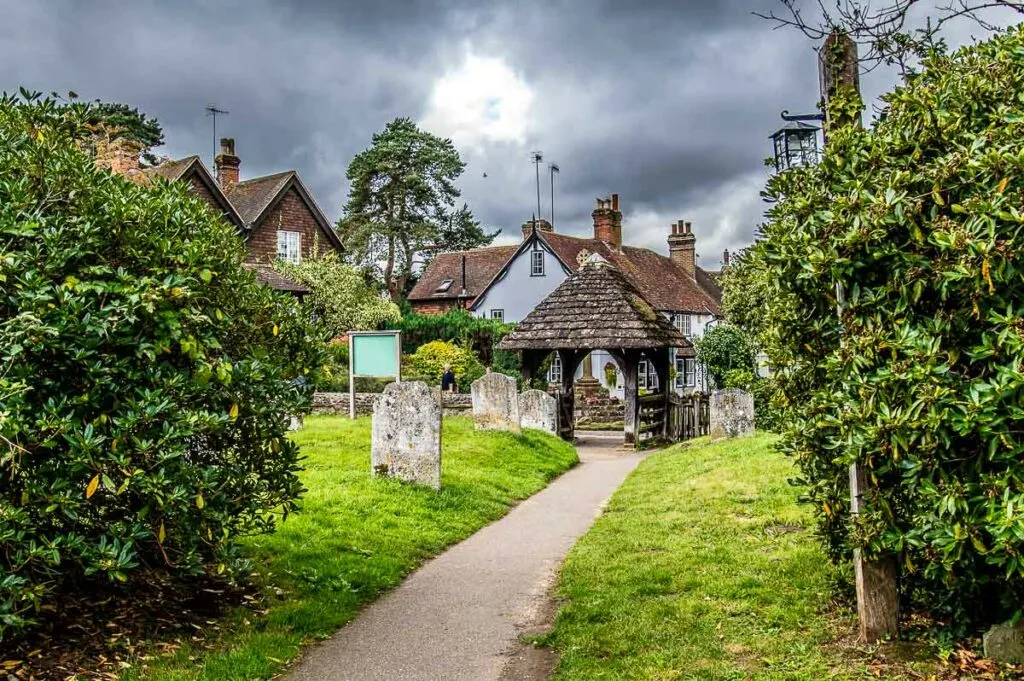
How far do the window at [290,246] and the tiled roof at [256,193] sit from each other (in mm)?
1873

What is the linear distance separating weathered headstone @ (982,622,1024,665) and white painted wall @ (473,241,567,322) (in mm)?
40534

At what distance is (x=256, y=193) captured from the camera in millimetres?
39656

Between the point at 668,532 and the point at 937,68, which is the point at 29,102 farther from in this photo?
the point at 668,532

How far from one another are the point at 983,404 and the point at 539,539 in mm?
6846

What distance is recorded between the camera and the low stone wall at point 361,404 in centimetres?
2503

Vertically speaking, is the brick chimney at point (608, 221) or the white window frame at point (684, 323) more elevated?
the brick chimney at point (608, 221)

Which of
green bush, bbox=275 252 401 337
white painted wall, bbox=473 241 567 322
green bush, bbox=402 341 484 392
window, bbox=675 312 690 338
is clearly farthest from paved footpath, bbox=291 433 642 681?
window, bbox=675 312 690 338

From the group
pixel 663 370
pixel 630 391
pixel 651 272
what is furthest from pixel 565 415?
pixel 651 272

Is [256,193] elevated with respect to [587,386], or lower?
elevated

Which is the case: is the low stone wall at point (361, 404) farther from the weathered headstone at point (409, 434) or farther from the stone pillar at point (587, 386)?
the stone pillar at point (587, 386)

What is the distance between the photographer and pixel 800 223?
20.1ft

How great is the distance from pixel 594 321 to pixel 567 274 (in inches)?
825

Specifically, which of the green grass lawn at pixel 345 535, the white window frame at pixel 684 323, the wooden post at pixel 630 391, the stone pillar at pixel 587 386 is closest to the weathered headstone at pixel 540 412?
the wooden post at pixel 630 391

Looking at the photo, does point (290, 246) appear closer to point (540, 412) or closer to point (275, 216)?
point (275, 216)
